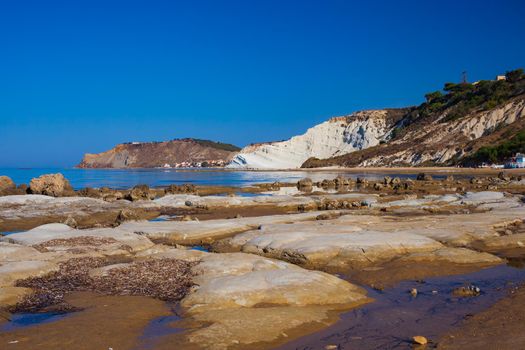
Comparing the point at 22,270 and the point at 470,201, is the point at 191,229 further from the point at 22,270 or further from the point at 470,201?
the point at 470,201

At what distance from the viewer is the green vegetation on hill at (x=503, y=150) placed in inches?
3177

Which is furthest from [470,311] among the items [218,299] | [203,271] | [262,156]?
[262,156]

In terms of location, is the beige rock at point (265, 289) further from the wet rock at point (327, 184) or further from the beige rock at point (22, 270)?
the wet rock at point (327, 184)

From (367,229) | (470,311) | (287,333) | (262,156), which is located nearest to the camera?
(287,333)

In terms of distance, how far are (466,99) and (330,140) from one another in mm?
47100

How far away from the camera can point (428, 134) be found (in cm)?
11050

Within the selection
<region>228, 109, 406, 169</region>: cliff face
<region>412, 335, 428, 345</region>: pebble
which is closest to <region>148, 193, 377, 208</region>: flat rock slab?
<region>412, 335, 428, 345</region>: pebble

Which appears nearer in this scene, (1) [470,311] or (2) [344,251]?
(1) [470,311]

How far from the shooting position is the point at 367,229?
1950cm

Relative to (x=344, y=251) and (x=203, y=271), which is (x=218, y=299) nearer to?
(x=203, y=271)

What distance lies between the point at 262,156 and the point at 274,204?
13202 cm

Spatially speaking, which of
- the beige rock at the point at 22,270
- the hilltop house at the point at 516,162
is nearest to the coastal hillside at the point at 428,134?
the hilltop house at the point at 516,162

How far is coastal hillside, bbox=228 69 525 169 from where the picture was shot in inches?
3639

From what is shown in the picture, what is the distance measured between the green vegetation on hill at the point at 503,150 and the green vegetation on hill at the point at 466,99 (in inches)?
947
